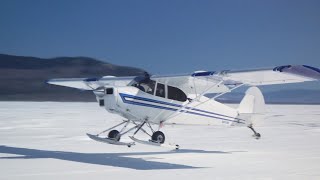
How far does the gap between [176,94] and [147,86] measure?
3.49 feet

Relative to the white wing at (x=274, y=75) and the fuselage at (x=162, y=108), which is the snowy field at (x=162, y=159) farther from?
the white wing at (x=274, y=75)

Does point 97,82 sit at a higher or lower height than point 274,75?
higher

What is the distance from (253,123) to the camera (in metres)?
16.8

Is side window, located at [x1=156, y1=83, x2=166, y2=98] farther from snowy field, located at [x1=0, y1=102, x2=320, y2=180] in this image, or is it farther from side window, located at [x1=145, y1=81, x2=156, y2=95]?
snowy field, located at [x1=0, y1=102, x2=320, y2=180]

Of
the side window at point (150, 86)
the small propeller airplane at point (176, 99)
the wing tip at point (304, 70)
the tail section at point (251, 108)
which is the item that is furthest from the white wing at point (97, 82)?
the wing tip at point (304, 70)

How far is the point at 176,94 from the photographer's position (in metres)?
15.0

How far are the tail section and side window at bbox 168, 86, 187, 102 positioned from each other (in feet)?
8.71

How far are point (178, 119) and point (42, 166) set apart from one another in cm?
543

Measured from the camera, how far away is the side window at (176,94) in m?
14.9

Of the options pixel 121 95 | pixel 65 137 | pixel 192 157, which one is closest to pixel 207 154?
pixel 192 157

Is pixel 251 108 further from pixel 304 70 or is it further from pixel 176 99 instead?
pixel 304 70

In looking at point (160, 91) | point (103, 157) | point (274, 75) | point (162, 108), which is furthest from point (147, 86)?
point (274, 75)

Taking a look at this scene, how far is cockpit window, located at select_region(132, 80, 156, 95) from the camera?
47.3 feet

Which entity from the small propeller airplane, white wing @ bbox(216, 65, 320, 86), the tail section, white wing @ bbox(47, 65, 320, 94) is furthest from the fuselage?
white wing @ bbox(216, 65, 320, 86)
